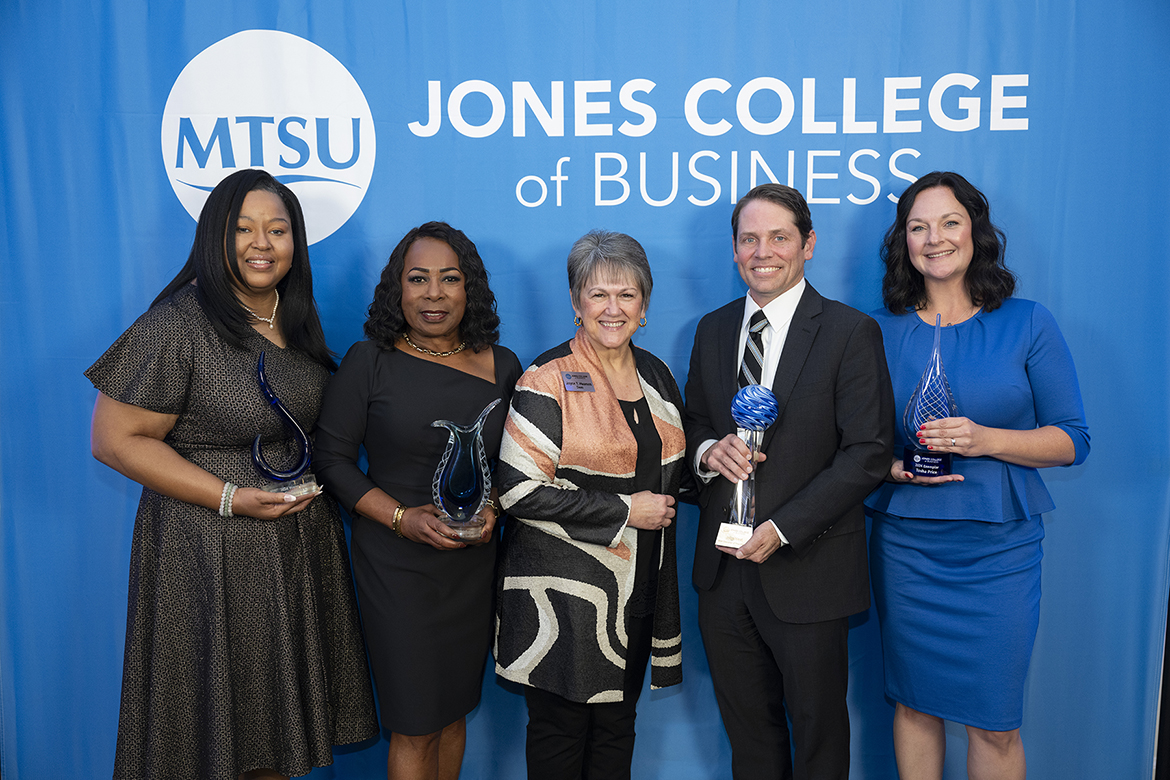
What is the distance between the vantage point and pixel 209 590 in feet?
5.90

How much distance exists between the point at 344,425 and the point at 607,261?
0.86 m

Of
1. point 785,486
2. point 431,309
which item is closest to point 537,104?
point 431,309

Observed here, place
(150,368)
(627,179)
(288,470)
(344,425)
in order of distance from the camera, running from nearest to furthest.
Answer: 1. (150,368)
2. (288,470)
3. (344,425)
4. (627,179)

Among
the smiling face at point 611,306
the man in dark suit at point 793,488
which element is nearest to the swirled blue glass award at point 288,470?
the smiling face at point 611,306

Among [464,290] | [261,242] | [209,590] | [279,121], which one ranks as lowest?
[209,590]

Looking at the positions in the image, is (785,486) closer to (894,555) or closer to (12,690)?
(894,555)

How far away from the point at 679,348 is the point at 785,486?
782mm

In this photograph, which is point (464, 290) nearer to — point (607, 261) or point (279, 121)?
point (607, 261)

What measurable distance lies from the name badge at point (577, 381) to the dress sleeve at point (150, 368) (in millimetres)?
965

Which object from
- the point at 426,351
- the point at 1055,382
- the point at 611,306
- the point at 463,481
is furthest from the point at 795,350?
the point at 426,351

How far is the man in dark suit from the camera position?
180cm

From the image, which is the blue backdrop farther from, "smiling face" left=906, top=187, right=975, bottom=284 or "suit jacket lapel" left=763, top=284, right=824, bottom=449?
"suit jacket lapel" left=763, top=284, right=824, bottom=449

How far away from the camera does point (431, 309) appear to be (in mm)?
1970

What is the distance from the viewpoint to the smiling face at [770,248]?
187cm
